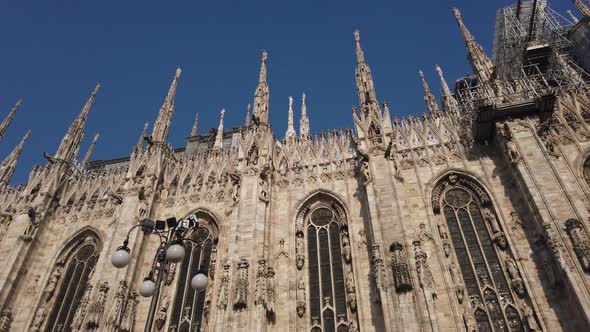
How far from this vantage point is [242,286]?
14469 millimetres

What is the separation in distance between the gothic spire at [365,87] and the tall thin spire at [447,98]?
422cm

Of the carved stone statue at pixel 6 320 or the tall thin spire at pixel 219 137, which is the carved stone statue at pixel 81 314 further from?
the tall thin spire at pixel 219 137

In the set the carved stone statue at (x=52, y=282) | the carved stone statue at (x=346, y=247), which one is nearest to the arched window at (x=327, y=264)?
the carved stone statue at (x=346, y=247)

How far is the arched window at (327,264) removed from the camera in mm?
14773

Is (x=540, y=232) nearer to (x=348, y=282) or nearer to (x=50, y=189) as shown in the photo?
(x=348, y=282)

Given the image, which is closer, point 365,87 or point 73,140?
point 365,87

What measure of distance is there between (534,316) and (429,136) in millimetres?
8666

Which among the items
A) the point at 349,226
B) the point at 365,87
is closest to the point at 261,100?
the point at 365,87

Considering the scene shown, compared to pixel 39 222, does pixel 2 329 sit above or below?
below

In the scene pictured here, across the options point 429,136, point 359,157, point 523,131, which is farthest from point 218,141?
point 523,131

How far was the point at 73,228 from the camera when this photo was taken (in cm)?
2070

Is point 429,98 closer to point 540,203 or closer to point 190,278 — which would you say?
point 540,203

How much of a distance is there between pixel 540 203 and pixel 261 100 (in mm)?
13840

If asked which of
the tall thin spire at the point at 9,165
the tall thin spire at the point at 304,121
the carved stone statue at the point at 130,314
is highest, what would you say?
the tall thin spire at the point at 304,121
